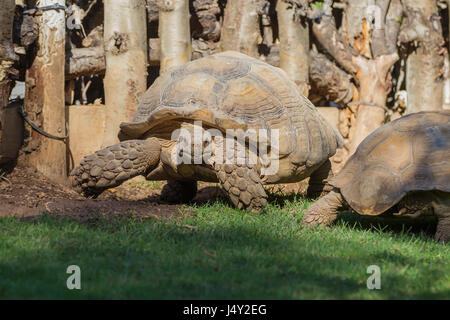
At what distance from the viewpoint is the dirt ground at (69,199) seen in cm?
399

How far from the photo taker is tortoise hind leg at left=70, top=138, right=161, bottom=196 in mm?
4574

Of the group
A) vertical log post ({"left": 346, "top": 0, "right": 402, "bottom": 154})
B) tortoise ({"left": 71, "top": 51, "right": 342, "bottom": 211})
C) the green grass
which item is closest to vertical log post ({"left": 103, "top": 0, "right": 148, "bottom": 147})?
tortoise ({"left": 71, "top": 51, "right": 342, "bottom": 211})

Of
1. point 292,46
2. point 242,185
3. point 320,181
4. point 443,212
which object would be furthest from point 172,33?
point 443,212

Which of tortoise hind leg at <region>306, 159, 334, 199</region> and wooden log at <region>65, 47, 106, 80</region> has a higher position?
wooden log at <region>65, 47, 106, 80</region>

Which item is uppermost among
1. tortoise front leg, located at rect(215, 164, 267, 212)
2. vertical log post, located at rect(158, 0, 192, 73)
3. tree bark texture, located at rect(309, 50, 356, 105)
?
vertical log post, located at rect(158, 0, 192, 73)

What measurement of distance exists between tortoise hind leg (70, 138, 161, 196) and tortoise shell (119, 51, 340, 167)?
245 millimetres

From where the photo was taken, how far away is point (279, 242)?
3.47m

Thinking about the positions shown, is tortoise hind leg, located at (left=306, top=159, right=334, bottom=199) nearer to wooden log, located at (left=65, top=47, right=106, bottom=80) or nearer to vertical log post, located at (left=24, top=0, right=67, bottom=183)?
vertical log post, located at (left=24, top=0, right=67, bottom=183)

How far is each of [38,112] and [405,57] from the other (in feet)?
17.5

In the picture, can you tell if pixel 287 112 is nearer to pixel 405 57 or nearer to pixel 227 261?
pixel 227 261

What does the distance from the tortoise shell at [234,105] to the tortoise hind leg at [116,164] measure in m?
0.24

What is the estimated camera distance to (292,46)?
707 cm

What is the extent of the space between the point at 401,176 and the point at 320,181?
69.3 inches

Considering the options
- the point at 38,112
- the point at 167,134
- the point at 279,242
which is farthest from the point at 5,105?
the point at 279,242
